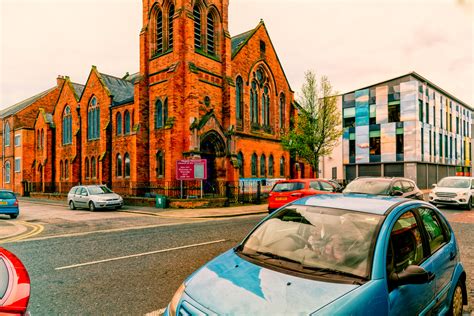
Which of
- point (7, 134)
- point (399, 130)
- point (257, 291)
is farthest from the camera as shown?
point (399, 130)

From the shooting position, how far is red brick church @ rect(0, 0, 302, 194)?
21.8 meters

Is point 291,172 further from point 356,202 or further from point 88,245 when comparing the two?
point 356,202

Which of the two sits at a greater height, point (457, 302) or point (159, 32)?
point (159, 32)

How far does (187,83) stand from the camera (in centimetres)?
2161

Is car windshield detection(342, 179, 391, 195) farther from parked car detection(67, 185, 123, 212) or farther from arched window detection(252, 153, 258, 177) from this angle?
arched window detection(252, 153, 258, 177)

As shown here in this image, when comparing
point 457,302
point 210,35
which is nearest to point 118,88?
point 210,35

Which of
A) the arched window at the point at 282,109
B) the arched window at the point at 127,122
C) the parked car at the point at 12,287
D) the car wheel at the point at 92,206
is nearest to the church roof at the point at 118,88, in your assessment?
the arched window at the point at 127,122

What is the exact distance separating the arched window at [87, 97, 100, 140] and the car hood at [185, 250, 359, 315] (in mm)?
30814

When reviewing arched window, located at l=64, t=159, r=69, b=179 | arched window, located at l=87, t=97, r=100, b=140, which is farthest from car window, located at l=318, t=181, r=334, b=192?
arched window, located at l=64, t=159, r=69, b=179

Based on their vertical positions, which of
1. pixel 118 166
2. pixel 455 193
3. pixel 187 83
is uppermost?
pixel 187 83

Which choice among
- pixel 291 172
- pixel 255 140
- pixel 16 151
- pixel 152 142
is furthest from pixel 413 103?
pixel 16 151

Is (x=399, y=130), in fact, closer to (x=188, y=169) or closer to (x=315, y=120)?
(x=315, y=120)

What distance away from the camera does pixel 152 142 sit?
23594mm

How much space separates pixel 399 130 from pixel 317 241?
4597 cm
